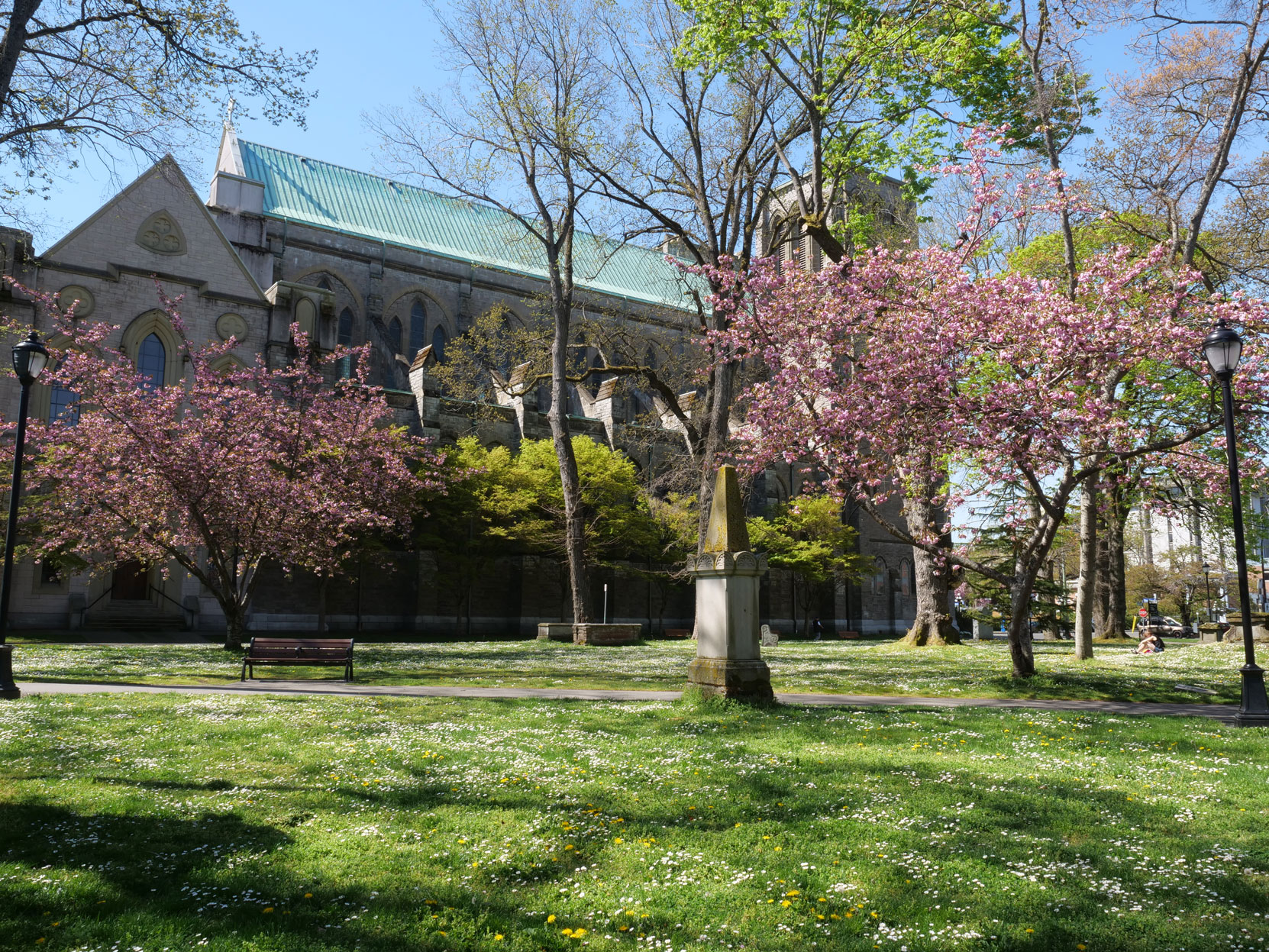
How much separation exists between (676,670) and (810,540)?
89.1 feet

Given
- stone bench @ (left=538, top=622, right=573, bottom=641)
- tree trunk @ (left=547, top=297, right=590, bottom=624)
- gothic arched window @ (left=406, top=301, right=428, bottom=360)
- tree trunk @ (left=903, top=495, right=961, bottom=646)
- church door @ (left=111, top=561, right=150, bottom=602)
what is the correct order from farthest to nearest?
gothic arched window @ (left=406, top=301, right=428, bottom=360), church door @ (left=111, top=561, right=150, bottom=602), stone bench @ (left=538, top=622, right=573, bottom=641), tree trunk @ (left=547, top=297, right=590, bottom=624), tree trunk @ (left=903, top=495, right=961, bottom=646)

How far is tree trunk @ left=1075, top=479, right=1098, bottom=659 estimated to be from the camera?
Answer: 64.8 feet

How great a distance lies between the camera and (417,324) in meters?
44.2

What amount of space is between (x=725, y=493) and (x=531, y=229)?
16648mm

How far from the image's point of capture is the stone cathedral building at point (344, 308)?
3009 centimetres

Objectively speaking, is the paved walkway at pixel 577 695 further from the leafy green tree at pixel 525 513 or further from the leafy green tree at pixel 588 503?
the leafy green tree at pixel 588 503

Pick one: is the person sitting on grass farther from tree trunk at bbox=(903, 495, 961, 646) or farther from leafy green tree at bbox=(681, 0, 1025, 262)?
leafy green tree at bbox=(681, 0, 1025, 262)

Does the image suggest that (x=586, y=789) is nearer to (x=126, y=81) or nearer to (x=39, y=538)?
(x=126, y=81)

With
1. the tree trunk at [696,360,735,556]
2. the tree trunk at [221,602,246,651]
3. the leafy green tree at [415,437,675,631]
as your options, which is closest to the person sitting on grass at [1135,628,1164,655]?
the tree trunk at [696,360,735,556]

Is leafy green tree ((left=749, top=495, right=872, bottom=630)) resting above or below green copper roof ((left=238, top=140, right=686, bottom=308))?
below

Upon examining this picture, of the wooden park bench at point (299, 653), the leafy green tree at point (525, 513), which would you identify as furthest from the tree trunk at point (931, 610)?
the wooden park bench at point (299, 653)

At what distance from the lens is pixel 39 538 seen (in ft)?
70.7

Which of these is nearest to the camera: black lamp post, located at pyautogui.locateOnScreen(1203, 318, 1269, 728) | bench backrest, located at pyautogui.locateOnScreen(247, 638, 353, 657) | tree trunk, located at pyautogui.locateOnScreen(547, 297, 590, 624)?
black lamp post, located at pyautogui.locateOnScreen(1203, 318, 1269, 728)

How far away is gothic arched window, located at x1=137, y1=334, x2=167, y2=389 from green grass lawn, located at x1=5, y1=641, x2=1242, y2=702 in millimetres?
10990
